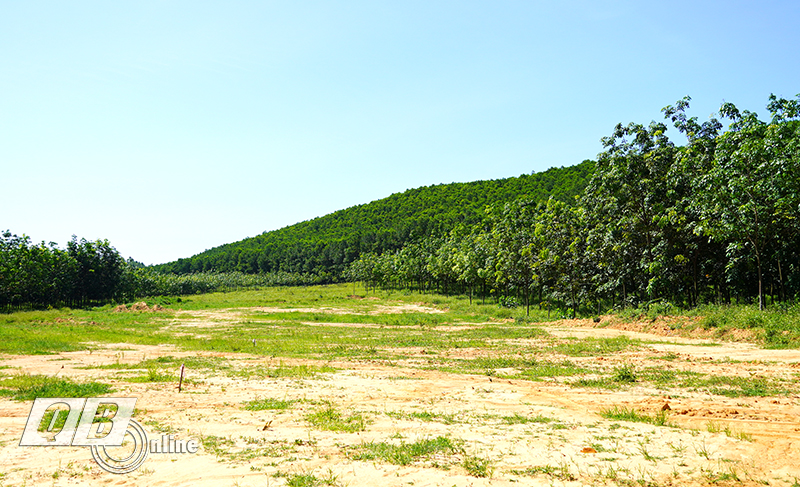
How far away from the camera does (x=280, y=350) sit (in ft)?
67.8

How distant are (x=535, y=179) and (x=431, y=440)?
12266 cm

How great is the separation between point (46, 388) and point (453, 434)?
35.7 ft

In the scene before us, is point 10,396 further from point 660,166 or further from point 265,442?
point 660,166

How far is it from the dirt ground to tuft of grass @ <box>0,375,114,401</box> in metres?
0.56

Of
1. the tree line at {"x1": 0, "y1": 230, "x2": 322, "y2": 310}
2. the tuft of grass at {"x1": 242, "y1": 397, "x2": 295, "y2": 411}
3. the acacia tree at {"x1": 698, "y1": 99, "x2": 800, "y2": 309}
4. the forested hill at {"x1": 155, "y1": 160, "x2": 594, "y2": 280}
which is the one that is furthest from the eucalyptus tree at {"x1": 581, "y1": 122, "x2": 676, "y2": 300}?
the tree line at {"x1": 0, "y1": 230, "x2": 322, "y2": 310}

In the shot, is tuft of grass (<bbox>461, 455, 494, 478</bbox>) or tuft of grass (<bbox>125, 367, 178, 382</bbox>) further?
tuft of grass (<bbox>125, 367, 178, 382</bbox>)

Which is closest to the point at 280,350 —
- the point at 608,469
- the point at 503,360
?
the point at 503,360

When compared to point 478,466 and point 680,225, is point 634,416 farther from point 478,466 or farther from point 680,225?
point 680,225

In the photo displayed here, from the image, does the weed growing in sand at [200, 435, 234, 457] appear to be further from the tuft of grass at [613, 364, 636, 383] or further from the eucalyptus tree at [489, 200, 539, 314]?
the eucalyptus tree at [489, 200, 539, 314]

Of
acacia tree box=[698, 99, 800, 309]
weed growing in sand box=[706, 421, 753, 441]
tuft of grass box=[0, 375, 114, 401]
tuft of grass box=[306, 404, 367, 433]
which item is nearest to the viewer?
weed growing in sand box=[706, 421, 753, 441]

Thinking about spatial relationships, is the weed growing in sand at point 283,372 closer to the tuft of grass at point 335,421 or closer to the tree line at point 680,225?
the tuft of grass at point 335,421

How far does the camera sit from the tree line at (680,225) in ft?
68.6

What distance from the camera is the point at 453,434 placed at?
7883 mm

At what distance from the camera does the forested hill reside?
4632 inches
